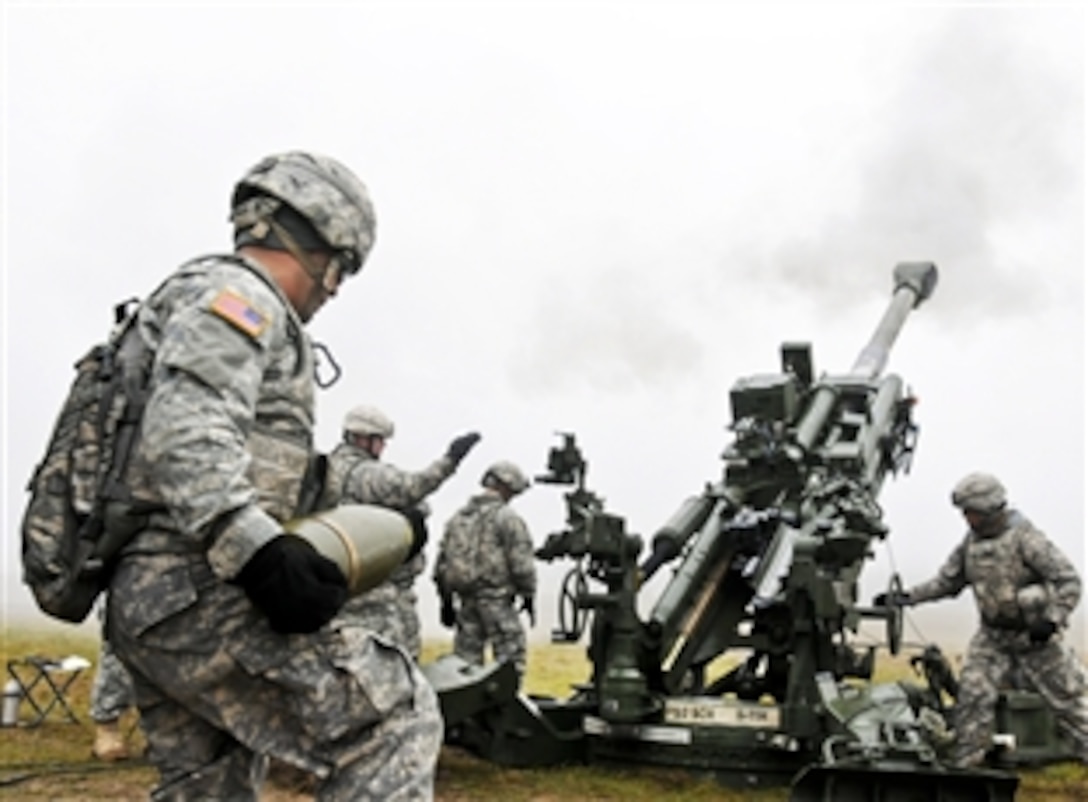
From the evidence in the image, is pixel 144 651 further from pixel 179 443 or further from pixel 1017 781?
pixel 1017 781

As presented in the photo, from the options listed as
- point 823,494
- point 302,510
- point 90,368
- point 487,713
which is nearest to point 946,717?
point 823,494

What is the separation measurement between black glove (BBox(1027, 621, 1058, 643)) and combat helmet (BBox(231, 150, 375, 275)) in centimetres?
585

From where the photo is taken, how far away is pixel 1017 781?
5.52 meters

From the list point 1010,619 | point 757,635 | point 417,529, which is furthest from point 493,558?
point 417,529

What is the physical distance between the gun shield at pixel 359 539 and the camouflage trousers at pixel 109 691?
4.47 metres

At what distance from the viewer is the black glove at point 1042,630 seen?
810 centimetres

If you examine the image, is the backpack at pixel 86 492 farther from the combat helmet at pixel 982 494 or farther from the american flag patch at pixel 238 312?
the combat helmet at pixel 982 494

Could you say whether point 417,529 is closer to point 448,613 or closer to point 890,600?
point 890,600

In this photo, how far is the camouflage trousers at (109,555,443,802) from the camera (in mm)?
3250

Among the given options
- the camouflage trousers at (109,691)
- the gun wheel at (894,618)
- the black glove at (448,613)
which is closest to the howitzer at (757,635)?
the gun wheel at (894,618)

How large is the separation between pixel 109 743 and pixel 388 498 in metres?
2.22

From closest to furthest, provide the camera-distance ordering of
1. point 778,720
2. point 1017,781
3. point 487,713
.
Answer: point 1017,781 → point 778,720 → point 487,713

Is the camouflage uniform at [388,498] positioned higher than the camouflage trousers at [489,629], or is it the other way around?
the camouflage uniform at [388,498]

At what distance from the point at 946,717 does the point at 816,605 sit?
2023mm
